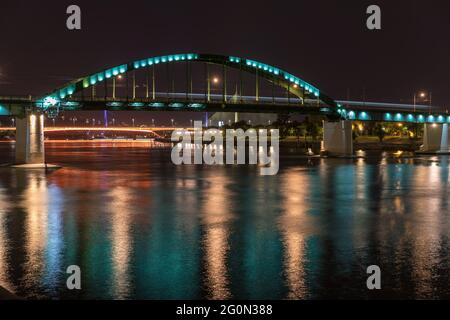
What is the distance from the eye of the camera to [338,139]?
100 meters

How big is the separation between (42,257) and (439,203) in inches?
763

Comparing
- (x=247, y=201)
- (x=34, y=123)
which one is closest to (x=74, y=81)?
(x=34, y=123)

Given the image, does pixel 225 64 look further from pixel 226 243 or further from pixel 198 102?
pixel 226 243

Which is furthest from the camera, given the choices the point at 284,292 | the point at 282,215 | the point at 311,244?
the point at 282,215

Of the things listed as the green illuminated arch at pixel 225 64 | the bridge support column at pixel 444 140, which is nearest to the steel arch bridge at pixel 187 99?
the green illuminated arch at pixel 225 64

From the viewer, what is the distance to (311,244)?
17516mm

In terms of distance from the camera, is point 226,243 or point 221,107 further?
point 221,107

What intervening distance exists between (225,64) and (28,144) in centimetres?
4842

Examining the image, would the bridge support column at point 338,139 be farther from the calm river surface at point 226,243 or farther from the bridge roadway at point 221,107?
the calm river surface at point 226,243

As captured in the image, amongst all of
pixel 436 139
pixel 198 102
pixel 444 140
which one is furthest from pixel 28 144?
pixel 444 140

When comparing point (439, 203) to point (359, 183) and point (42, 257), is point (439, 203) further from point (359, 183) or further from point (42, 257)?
point (42, 257)

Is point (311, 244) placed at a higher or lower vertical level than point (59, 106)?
lower

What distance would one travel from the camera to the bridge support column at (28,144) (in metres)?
64.1

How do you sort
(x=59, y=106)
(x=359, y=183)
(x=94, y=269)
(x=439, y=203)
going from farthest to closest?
1. (x=59, y=106)
2. (x=359, y=183)
3. (x=439, y=203)
4. (x=94, y=269)
